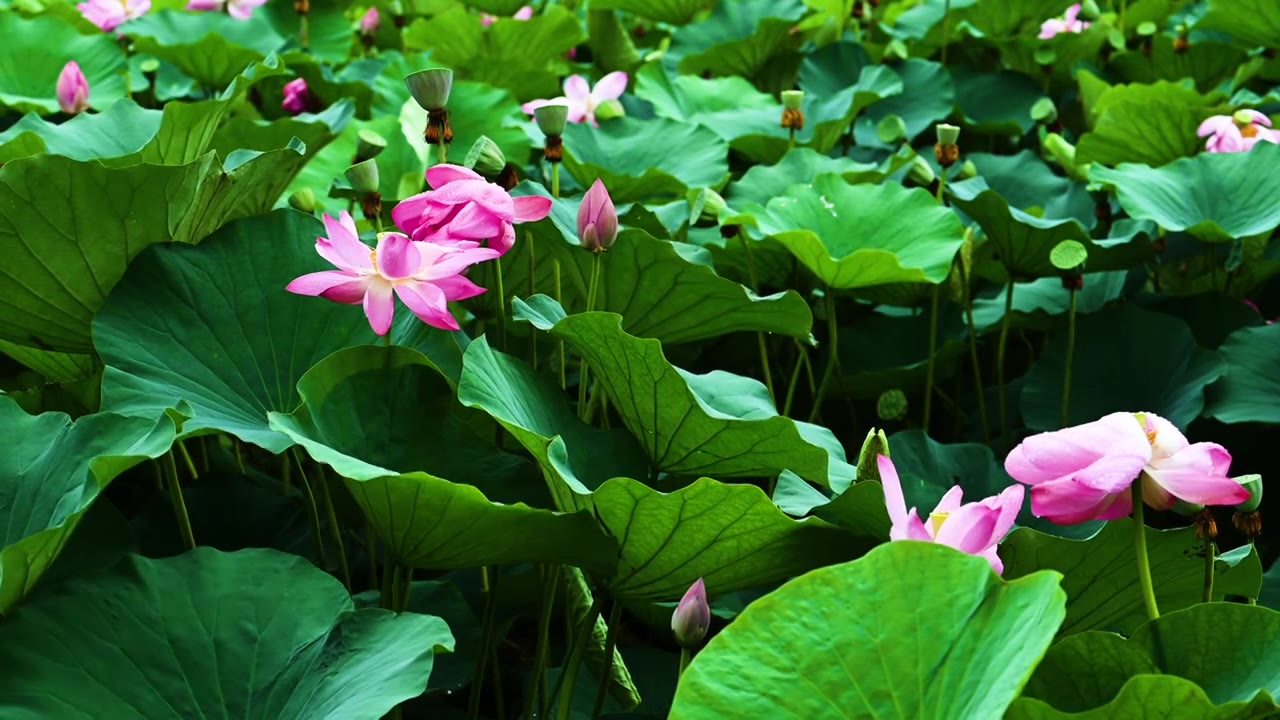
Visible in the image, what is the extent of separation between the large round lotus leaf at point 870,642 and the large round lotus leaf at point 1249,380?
2.64 feet

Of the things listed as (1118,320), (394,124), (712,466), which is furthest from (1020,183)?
(712,466)

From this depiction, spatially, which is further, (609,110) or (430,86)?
(609,110)

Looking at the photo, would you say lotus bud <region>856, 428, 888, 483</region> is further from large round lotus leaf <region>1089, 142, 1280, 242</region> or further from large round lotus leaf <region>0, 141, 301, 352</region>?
large round lotus leaf <region>1089, 142, 1280, 242</region>

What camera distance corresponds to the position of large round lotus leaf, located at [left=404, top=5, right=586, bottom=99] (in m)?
2.38

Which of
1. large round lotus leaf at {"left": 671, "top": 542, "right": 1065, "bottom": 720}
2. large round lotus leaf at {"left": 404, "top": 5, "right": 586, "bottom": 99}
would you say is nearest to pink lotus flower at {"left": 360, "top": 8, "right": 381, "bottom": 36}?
large round lotus leaf at {"left": 404, "top": 5, "right": 586, "bottom": 99}

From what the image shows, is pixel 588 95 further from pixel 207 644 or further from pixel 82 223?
pixel 207 644

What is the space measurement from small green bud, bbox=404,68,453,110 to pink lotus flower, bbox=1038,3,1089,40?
1.54 m

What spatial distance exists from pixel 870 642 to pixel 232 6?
2.15 meters

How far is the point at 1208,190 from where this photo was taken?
167 cm

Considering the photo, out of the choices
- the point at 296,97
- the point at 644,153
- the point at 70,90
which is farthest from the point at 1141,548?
the point at 296,97

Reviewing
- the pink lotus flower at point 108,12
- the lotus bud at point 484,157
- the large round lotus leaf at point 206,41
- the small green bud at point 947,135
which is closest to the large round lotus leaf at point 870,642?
the lotus bud at point 484,157

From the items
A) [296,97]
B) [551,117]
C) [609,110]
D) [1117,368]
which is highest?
[551,117]

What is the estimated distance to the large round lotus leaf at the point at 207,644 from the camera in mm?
802

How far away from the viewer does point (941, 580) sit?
0.73 metres
